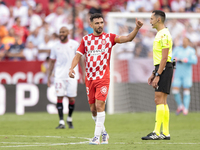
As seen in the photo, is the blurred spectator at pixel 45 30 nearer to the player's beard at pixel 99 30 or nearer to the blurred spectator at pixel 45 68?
the blurred spectator at pixel 45 68

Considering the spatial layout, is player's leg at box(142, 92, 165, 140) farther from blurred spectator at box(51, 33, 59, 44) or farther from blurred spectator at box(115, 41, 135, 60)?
blurred spectator at box(51, 33, 59, 44)

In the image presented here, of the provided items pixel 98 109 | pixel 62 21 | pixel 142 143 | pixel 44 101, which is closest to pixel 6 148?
pixel 98 109

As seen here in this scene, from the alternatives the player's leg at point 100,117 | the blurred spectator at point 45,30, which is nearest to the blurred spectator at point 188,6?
the blurred spectator at point 45,30

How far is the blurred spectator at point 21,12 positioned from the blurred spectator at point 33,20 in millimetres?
180

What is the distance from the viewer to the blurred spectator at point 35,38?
1736 centimetres

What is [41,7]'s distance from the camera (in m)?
18.9

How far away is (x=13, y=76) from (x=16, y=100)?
937mm

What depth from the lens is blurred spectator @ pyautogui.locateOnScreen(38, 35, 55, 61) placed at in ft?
53.6

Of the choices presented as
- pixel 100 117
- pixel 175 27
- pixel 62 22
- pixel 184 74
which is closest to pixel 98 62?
pixel 100 117

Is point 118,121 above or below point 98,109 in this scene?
below

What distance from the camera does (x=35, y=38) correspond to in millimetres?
17469

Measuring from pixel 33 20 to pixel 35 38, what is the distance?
115cm

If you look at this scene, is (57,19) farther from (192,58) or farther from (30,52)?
(192,58)

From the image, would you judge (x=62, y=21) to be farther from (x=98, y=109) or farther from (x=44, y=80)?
(x=98, y=109)
